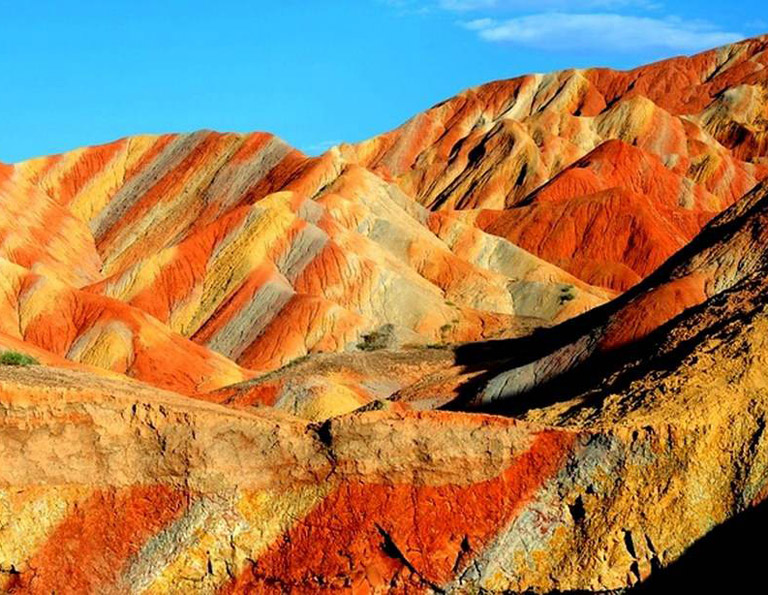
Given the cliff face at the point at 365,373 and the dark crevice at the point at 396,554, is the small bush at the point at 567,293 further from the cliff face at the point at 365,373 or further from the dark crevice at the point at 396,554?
the dark crevice at the point at 396,554

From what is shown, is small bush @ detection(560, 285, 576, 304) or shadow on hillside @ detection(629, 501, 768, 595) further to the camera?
small bush @ detection(560, 285, 576, 304)

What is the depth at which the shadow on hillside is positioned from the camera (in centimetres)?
1698

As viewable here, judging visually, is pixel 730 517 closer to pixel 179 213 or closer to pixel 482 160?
pixel 179 213

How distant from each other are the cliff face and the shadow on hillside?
217 millimetres

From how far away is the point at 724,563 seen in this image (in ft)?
56.6

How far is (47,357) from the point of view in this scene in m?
58.9

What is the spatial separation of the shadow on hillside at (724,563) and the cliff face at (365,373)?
0.22m

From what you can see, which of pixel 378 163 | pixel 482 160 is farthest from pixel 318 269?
pixel 378 163

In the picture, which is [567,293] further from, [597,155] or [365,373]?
[597,155]

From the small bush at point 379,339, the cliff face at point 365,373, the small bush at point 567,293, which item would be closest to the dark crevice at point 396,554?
the cliff face at point 365,373

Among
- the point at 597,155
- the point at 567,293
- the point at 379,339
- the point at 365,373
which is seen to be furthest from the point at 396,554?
the point at 597,155

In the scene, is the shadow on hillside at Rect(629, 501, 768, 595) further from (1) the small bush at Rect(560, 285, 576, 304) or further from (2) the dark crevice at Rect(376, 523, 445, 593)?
(1) the small bush at Rect(560, 285, 576, 304)

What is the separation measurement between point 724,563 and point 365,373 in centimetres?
3729

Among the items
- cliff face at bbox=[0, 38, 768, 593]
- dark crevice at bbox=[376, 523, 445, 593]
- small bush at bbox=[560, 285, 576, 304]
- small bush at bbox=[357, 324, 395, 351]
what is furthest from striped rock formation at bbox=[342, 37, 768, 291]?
dark crevice at bbox=[376, 523, 445, 593]
